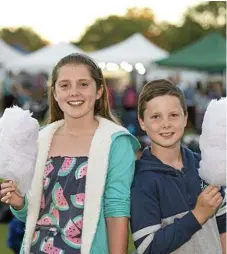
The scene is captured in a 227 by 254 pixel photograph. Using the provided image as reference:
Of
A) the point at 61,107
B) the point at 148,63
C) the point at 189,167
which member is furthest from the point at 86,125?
the point at 148,63

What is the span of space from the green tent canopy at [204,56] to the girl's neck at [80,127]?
1345 cm

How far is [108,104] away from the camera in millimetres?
2854

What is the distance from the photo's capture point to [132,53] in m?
17.5

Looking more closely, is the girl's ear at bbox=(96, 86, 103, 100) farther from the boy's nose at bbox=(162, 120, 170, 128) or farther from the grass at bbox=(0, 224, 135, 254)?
the grass at bbox=(0, 224, 135, 254)

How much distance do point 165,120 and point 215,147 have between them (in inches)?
8.9

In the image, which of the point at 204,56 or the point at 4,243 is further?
the point at 204,56

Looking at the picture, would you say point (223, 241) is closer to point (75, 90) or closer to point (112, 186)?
point (112, 186)

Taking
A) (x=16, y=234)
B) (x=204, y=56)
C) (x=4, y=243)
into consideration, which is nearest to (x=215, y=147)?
(x=16, y=234)

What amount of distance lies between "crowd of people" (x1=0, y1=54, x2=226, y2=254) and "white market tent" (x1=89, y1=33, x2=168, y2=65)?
1445cm

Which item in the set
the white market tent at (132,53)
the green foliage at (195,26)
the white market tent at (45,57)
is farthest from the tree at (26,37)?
the white market tent at (132,53)

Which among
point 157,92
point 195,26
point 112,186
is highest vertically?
point 195,26

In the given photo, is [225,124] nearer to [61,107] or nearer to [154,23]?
[61,107]

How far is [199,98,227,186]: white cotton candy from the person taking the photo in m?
2.47

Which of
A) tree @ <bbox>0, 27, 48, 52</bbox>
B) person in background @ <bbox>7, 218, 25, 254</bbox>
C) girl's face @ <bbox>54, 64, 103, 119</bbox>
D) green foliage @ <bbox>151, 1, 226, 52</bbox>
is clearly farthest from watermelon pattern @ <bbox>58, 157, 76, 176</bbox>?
tree @ <bbox>0, 27, 48, 52</bbox>
